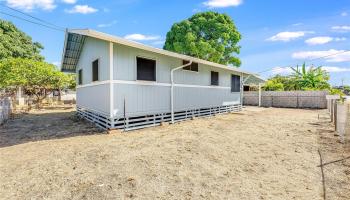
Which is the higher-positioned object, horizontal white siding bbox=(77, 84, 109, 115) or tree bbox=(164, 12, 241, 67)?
tree bbox=(164, 12, 241, 67)

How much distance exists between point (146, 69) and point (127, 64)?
1.00 m

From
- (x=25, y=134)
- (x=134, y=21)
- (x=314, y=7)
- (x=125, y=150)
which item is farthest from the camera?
(x=314, y=7)

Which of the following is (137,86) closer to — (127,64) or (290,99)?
(127,64)

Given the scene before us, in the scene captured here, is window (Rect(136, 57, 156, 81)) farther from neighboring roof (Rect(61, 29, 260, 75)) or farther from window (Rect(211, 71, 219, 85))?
window (Rect(211, 71, 219, 85))

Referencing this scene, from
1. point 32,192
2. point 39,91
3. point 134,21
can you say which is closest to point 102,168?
point 32,192

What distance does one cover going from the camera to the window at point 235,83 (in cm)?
1598

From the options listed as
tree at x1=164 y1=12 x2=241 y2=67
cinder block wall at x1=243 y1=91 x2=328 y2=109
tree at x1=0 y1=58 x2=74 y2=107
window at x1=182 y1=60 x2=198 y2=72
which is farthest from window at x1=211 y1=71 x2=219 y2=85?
tree at x1=0 y1=58 x2=74 y2=107

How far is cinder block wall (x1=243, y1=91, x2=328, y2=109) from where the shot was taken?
65.8 feet

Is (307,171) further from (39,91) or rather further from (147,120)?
(39,91)

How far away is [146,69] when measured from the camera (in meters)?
8.93

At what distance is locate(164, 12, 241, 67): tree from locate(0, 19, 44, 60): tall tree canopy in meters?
19.4

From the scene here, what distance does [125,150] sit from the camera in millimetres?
5578

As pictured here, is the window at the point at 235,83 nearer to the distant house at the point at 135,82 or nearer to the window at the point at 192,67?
the distant house at the point at 135,82

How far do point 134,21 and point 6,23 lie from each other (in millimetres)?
27758
